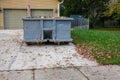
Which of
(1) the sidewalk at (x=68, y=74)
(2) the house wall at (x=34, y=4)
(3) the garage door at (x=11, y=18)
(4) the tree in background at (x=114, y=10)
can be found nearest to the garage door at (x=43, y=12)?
(2) the house wall at (x=34, y=4)

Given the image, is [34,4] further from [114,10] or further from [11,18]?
[114,10]

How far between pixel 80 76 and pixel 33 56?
10.4ft

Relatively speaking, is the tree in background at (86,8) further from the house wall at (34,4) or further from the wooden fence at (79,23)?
the house wall at (34,4)

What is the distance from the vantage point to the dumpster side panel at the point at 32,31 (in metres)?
12.6

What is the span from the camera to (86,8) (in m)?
39.3

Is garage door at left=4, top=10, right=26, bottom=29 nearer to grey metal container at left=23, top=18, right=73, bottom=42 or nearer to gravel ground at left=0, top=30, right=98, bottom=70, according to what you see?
gravel ground at left=0, top=30, right=98, bottom=70

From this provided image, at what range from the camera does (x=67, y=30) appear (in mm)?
12734

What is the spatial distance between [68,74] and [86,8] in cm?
3197

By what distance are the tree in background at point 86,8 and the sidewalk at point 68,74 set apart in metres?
28.7

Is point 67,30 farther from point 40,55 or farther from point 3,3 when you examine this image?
point 3,3

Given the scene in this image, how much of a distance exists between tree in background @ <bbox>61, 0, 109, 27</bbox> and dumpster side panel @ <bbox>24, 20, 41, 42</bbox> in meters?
24.7

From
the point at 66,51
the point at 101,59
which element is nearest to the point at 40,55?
the point at 66,51

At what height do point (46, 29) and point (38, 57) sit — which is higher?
point (46, 29)

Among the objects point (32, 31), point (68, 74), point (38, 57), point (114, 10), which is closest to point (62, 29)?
point (32, 31)
